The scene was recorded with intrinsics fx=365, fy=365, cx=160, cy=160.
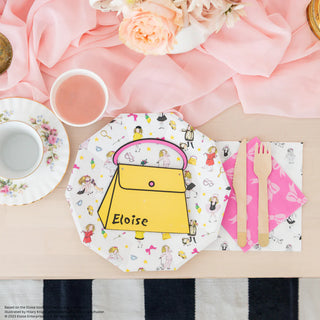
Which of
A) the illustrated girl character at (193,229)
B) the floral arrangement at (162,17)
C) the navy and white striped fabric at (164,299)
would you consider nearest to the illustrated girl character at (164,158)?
the illustrated girl character at (193,229)

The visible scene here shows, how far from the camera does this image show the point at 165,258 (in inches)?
26.6

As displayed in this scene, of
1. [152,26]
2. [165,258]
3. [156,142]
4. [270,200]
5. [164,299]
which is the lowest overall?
[164,299]

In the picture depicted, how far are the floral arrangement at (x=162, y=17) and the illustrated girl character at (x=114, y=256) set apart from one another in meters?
0.36

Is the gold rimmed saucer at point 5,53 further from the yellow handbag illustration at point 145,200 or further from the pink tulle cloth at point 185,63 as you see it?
the yellow handbag illustration at point 145,200

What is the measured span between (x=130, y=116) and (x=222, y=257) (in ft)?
1.03

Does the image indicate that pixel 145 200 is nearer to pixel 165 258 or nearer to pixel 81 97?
pixel 165 258

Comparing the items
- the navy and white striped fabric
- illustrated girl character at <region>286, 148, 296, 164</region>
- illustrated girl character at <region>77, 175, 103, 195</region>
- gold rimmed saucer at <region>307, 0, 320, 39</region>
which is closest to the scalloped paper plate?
illustrated girl character at <region>77, 175, 103, 195</region>

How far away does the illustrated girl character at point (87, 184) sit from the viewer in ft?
2.21

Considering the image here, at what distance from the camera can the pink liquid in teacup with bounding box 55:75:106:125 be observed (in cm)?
64

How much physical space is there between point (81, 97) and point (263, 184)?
37 centimetres

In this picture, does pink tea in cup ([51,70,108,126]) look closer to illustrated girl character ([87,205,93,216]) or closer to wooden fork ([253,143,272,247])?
illustrated girl character ([87,205,93,216])

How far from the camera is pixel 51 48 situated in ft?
2.24

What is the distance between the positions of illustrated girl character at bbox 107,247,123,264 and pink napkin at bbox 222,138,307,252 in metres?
0.20

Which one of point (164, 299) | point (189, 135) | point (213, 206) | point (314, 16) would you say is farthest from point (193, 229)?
point (164, 299)
